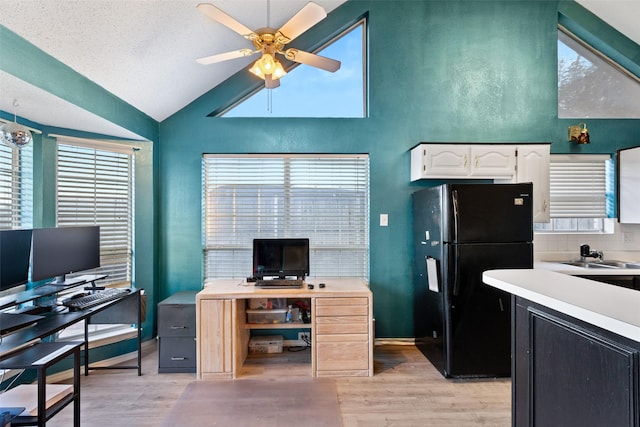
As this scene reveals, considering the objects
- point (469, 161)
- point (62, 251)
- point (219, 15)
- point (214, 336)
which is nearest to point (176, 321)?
point (214, 336)

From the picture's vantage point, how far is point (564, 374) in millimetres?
1234

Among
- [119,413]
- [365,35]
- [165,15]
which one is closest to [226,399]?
[119,413]

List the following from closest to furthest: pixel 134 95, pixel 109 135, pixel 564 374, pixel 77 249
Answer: pixel 564 374
pixel 77 249
pixel 134 95
pixel 109 135

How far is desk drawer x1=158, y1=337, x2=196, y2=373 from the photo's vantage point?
9.14ft

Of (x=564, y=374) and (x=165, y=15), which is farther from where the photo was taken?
(x=165, y=15)

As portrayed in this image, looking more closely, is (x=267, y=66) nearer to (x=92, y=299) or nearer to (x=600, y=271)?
(x=92, y=299)

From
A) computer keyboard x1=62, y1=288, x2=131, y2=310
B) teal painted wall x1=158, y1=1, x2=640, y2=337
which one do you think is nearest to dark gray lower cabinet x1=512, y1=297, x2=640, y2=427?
teal painted wall x1=158, y1=1, x2=640, y2=337

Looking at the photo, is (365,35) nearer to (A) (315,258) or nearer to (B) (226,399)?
(A) (315,258)

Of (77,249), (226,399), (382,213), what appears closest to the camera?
(226,399)

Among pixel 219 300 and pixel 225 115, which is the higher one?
pixel 225 115

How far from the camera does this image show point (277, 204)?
3.45m

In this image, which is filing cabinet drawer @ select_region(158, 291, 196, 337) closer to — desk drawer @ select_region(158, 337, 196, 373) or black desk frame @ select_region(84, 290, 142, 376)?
desk drawer @ select_region(158, 337, 196, 373)

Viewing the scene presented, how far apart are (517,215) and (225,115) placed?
117 inches

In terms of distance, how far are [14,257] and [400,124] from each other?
3376 mm
